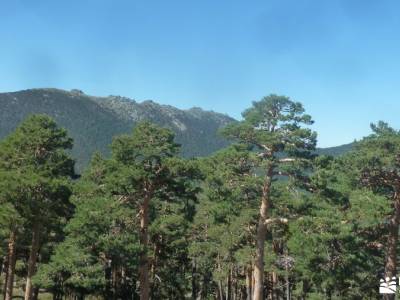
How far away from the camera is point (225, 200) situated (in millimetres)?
27438

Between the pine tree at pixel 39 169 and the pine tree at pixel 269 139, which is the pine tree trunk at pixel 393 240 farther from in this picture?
the pine tree at pixel 39 169

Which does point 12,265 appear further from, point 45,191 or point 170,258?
point 170,258

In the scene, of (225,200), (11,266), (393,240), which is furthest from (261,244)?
(11,266)

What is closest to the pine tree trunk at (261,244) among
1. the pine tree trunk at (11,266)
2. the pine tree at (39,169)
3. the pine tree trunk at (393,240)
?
the pine tree trunk at (393,240)

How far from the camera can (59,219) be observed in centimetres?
3116

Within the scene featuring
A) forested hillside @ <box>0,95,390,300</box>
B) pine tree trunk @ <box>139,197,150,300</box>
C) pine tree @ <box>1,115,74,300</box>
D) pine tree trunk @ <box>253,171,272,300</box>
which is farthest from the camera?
pine tree trunk @ <box>139,197,150,300</box>

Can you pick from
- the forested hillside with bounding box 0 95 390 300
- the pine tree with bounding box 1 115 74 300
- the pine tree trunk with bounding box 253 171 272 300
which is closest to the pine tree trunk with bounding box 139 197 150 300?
the forested hillside with bounding box 0 95 390 300

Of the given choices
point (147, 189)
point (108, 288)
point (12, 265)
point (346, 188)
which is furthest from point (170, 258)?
point (346, 188)

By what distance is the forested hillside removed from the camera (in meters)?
26.4

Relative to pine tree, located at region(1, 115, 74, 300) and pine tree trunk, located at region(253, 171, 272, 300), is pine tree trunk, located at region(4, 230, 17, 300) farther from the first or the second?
pine tree trunk, located at region(253, 171, 272, 300)

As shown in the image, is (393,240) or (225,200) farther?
(393,240)

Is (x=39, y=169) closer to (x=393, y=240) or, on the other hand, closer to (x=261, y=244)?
(x=261, y=244)

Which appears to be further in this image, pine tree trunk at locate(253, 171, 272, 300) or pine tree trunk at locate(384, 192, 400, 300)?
pine tree trunk at locate(384, 192, 400, 300)

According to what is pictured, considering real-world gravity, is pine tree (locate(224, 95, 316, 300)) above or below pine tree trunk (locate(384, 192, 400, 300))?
above
